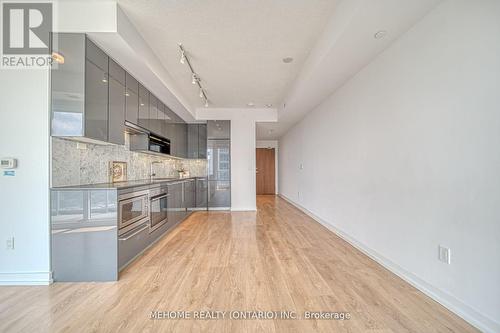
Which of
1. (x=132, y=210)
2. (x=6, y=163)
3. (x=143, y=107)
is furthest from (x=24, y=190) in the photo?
(x=143, y=107)

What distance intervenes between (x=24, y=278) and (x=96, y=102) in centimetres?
191

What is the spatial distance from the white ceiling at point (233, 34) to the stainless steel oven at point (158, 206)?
6.57 feet

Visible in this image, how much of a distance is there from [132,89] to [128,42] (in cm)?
84

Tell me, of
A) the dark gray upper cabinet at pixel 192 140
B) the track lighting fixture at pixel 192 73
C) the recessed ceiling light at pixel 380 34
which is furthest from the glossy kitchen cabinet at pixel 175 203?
the recessed ceiling light at pixel 380 34

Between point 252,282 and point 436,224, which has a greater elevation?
point 436,224

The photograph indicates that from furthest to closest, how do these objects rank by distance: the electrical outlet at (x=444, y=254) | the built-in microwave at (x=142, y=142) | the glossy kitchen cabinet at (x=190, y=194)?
the glossy kitchen cabinet at (x=190, y=194) < the built-in microwave at (x=142, y=142) < the electrical outlet at (x=444, y=254)

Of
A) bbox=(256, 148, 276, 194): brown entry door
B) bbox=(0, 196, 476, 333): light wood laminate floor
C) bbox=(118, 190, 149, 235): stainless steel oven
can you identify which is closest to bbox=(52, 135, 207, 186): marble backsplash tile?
bbox=(118, 190, 149, 235): stainless steel oven

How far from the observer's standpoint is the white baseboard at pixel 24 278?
7.16ft

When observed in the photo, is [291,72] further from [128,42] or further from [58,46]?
[58,46]

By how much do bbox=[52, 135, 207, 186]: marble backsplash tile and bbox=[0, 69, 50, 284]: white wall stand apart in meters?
0.13

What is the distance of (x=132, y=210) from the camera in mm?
2605

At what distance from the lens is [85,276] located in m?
2.22

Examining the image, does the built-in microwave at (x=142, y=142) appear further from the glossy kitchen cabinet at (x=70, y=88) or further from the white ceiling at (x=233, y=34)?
the glossy kitchen cabinet at (x=70, y=88)

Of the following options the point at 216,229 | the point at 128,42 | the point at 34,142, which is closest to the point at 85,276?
the point at 34,142
